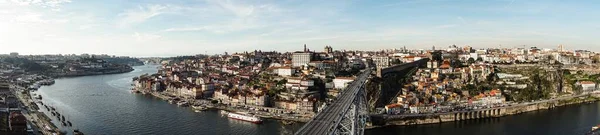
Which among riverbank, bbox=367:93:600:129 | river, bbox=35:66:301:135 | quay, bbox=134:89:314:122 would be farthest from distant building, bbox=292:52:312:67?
riverbank, bbox=367:93:600:129

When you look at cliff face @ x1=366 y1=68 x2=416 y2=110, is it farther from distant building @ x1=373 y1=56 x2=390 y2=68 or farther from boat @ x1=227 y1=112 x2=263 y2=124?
distant building @ x1=373 y1=56 x2=390 y2=68

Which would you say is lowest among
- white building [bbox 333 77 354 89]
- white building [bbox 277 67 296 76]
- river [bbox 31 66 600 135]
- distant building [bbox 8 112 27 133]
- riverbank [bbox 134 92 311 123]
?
river [bbox 31 66 600 135]

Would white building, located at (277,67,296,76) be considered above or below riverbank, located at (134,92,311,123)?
above

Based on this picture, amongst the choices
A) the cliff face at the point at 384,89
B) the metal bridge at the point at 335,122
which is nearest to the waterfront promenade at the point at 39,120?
the metal bridge at the point at 335,122

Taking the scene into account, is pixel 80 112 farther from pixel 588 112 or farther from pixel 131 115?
pixel 588 112

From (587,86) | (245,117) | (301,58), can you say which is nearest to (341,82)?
(245,117)

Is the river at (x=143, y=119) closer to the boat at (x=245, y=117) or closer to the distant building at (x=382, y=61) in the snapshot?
the boat at (x=245, y=117)

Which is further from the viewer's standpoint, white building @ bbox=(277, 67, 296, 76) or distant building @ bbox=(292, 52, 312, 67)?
distant building @ bbox=(292, 52, 312, 67)
